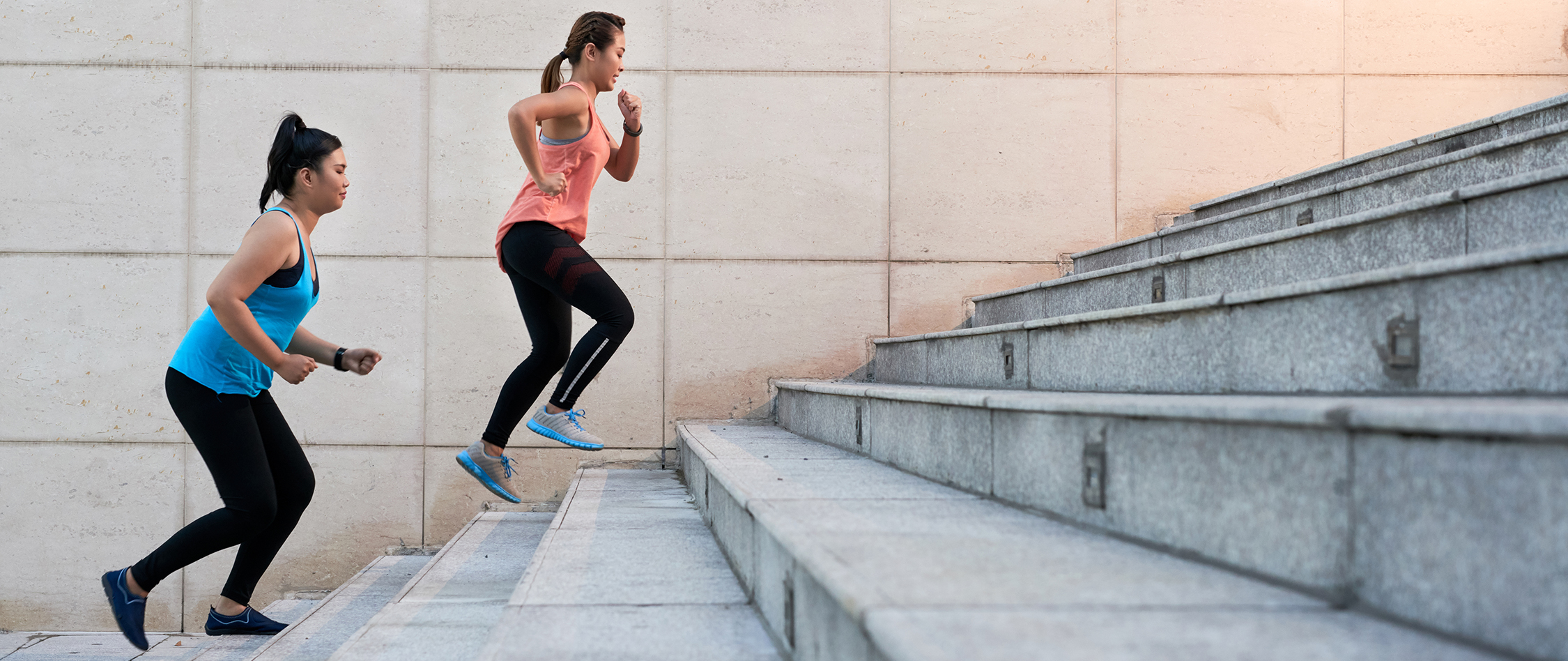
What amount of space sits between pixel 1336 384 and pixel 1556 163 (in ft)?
4.48

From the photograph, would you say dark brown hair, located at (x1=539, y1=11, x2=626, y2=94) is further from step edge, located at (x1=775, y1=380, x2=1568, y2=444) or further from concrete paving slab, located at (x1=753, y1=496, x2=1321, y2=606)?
step edge, located at (x1=775, y1=380, x2=1568, y2=444)

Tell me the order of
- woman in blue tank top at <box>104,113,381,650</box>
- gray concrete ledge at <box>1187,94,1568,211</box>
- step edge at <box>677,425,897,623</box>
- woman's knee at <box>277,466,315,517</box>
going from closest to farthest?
step edge at <box>677,425,897,623</box>, woman in blue tank top at <box>104,113,381,650</box>, gray concrete ledge at <box>1187,94,1568,211</box>, woman's knee at <box>277,466,315,517</box>

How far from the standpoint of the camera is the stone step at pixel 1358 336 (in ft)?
4.13

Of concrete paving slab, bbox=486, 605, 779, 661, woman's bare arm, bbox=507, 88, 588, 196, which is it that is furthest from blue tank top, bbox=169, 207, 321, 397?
concrete paving slab, bbox=486, 605, 779, 661

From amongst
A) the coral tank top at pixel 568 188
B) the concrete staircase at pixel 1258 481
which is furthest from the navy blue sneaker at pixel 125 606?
the concrete staircase at pixel 1258 481

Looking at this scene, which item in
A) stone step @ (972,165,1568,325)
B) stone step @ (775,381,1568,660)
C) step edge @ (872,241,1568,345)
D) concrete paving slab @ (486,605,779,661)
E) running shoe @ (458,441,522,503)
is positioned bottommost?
concrete paving slab @ (486,605,779,661)

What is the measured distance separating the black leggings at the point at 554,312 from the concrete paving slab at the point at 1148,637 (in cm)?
250

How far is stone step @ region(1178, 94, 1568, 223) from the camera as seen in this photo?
3.04 m

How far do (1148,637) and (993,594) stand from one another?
0.23m

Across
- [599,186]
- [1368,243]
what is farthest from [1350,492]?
[599,186]

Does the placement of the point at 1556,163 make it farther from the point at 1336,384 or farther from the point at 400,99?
the point at 400,99

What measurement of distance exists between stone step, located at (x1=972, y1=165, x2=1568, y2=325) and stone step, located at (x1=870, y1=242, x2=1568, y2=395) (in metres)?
0.38

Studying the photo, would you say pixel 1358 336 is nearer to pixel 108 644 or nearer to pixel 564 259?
pixel 564 259

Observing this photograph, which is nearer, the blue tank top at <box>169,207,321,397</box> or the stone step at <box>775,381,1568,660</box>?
the stone step at <box>775,381,1568,660</box>
